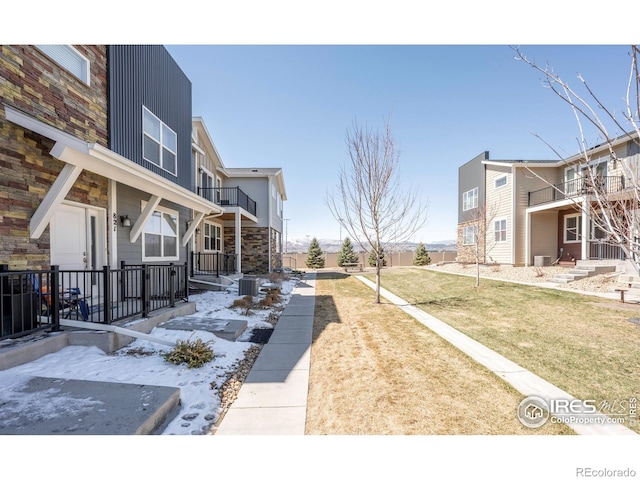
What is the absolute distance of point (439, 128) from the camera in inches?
430

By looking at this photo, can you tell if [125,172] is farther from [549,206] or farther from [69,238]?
[549,206]

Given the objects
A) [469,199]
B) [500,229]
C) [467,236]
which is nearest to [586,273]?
[500,229]

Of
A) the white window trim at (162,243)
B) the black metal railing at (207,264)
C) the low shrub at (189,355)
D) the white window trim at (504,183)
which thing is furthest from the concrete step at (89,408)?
the white window trim at (504,183)

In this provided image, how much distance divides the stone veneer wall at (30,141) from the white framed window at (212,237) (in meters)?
8.24

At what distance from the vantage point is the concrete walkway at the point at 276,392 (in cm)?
257

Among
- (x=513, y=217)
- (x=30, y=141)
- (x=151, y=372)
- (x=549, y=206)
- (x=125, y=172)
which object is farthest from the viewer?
(x=513, y=217)

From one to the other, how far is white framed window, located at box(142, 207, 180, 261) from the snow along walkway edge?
7.18m

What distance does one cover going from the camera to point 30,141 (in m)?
4.43

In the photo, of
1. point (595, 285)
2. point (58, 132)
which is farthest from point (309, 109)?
point (595, 285)

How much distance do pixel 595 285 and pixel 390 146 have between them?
29.7ft

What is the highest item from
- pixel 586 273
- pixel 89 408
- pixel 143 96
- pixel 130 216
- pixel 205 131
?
pixel 205 131

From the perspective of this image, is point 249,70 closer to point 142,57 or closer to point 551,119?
point 142,57

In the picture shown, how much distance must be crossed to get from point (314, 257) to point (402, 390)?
2359 cm

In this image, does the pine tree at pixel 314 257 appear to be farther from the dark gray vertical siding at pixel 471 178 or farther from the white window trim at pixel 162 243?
the white window trim at pixel 162 243
